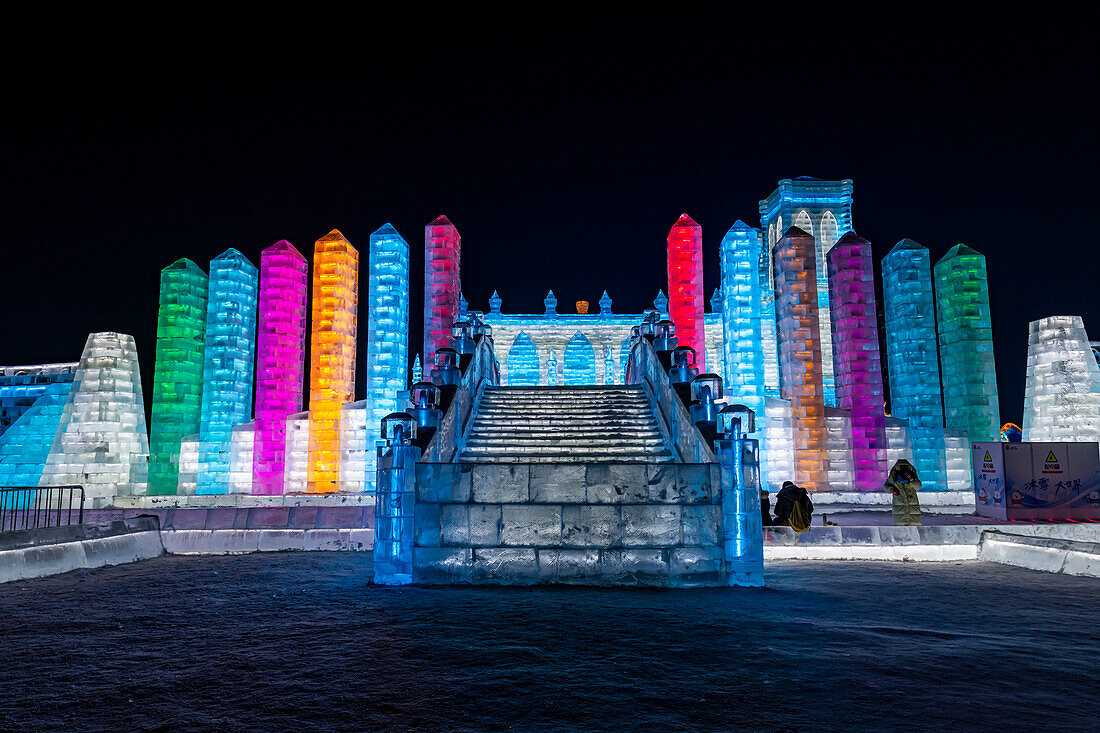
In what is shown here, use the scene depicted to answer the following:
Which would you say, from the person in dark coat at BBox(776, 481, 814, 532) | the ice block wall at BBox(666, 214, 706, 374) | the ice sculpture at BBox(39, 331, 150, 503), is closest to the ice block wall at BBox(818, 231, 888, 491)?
the ice block wall at BBox(666, 214, 706, 374)

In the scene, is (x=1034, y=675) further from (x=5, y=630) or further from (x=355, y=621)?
(x=5, y=630)

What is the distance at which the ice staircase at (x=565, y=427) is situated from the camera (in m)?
10.1

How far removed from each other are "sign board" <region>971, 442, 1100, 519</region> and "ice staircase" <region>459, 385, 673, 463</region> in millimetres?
6439

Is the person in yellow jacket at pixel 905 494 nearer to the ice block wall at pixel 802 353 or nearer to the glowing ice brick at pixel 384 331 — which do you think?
the ice block wall at pixel 802 353

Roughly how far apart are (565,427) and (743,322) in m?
7.32

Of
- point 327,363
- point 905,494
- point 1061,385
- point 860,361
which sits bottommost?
point 905,494

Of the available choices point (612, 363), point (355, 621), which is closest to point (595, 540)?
point (355, 621)

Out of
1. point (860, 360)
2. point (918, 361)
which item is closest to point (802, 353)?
point (860, 360)

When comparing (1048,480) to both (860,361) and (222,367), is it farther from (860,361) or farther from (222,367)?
(222,367)

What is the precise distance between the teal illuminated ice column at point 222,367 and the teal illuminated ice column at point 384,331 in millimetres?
4528

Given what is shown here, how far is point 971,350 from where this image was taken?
57.2ft

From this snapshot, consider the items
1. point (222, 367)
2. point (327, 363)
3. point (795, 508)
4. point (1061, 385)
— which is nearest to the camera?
point (795, 508)

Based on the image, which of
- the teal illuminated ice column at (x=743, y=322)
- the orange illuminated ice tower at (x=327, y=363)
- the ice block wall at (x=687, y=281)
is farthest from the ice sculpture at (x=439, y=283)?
the teal illuminated ice column at (x=743, y=322)

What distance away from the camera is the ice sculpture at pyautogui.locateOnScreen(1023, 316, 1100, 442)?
17.7 meters
